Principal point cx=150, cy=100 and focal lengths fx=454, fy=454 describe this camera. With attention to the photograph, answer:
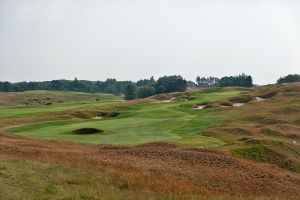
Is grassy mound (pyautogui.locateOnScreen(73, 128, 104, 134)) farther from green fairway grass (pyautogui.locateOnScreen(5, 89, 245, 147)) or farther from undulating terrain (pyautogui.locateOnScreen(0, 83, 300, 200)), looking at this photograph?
green fairway grass (pyautogui.locateOnScreen(5, 89, 245, 147))

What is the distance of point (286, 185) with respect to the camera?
2828 centimetres

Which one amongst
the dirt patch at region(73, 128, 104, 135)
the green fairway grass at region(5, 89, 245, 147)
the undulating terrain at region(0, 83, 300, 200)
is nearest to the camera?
the undulating terrain at region(0, 83, 300, 200)

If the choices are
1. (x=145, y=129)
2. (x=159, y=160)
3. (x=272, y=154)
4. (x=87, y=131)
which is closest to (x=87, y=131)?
(x=87, y=131)

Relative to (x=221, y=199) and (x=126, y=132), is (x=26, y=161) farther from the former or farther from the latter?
(x=126, y=132)

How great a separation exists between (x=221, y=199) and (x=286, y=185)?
12293mm

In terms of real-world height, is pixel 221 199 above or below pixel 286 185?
above

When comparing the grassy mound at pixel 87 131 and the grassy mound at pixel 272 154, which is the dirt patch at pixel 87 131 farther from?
the grassy mound at pixel 272 154

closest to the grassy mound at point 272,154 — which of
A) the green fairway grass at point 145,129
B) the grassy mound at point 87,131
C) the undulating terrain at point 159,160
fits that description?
the undulating terrain at point 159,160

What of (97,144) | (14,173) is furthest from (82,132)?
(14,173)

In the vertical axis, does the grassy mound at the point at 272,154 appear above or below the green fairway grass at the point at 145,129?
below

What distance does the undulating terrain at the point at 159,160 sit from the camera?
779 inches

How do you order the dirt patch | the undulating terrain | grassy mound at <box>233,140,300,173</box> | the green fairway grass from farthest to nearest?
the dirt patch, the green fairway grass, grassy mound at <box>233,140,300,173</box>, the undulating terrain

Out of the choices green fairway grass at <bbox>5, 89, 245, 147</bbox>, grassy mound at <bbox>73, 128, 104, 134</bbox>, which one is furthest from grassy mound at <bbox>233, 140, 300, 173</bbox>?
grassy mound at <bbox>73, 128, 104, 134</bbox>

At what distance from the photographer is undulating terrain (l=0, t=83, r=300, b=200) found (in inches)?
779
